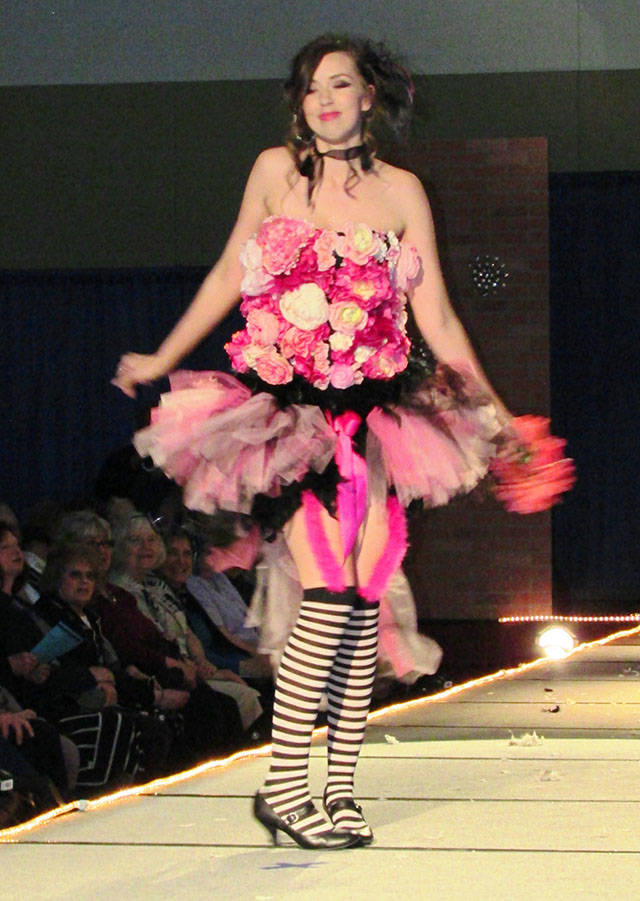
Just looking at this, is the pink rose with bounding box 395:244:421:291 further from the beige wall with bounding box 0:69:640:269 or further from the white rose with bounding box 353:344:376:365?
the beige wall with bounding box 0:69:640:269

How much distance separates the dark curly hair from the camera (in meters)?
2.42

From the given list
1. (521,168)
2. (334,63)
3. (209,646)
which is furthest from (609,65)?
(334,63)

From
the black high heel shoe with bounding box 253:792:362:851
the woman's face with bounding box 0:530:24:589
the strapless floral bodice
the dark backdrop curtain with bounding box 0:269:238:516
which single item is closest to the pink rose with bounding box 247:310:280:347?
the strapless floral bodice

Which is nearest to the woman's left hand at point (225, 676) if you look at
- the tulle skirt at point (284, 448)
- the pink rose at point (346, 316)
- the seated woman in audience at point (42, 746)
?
the seated woman in audience at point (42, 746)

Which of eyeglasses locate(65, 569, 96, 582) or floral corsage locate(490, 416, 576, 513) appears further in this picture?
eyeglasses locate(65, 569, 96, 582)

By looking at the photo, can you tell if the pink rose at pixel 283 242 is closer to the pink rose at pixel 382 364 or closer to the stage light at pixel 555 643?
the pink rose at pixel 382 364

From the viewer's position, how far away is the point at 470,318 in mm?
7867

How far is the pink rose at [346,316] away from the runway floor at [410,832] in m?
0.73

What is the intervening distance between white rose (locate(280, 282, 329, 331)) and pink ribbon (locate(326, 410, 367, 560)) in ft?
0.44

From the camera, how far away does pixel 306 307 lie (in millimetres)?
2303

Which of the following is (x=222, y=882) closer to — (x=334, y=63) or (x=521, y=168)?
(x=334, y=63)

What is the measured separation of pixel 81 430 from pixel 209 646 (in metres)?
5.32

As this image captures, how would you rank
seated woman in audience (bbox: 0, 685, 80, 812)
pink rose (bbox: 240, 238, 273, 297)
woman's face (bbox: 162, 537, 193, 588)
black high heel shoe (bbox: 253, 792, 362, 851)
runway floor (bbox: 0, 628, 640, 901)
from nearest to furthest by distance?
runway floor (bbox: 0, 628, 640, 901)
black high heel shoe (bbox: 253, 792, 362, 851)
pink rose (bbox: 240, 238, 273, 297)
seated woman in audience (bbox: 0, 685, 80, 812)
woman's face (bbox: 162, 537, 193, 588)

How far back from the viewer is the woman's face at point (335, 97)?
94.2 inches
